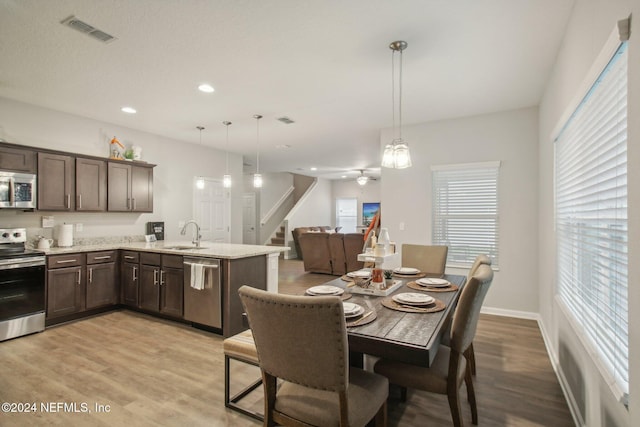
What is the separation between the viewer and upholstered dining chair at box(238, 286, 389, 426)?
4.11 ft

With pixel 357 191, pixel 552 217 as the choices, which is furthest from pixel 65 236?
pixel 357 191

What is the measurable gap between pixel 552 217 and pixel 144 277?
4690 millimetres

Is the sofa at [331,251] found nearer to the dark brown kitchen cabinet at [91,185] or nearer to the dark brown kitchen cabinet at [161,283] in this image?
the dark brown kitchen cabinet at [161,283]

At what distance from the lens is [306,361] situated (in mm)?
1317

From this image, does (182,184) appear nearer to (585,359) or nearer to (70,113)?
(70,113)

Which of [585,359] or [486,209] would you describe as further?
[486,209]

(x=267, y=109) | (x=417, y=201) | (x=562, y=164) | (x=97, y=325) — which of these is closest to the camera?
(x=562, y=164)

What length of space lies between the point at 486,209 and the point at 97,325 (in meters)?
5.14

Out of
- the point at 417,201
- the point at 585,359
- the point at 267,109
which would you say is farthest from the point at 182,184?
the point at 585,359

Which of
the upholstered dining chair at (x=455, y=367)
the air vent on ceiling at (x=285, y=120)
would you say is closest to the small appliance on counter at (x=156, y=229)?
the air vent on ceiling at (x=285, y=120)

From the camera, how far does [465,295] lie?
5.56 ft
